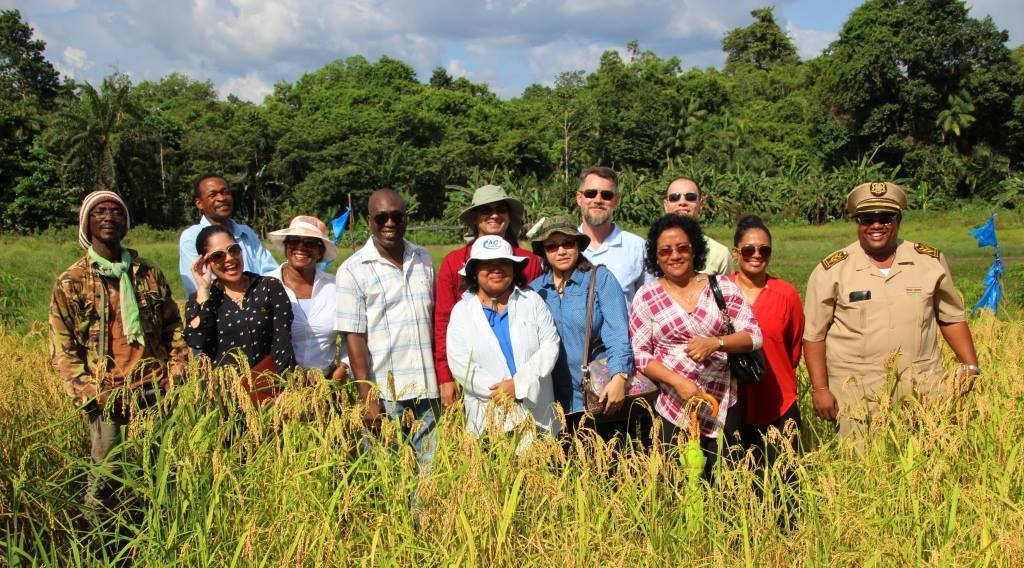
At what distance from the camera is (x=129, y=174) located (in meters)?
32.2

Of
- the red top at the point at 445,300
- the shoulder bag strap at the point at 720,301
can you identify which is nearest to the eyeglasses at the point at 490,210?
the red top at the point at 445,300

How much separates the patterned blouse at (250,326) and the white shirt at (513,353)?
736mm

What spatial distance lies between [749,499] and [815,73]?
3693cm

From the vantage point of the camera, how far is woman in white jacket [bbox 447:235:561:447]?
10.6 feet

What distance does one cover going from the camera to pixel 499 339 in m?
3.36

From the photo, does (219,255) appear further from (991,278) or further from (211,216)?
(991,278)

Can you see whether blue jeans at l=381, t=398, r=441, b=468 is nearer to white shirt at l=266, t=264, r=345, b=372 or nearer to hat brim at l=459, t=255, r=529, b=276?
white shirt at l=266, t=264, r=345, b=372

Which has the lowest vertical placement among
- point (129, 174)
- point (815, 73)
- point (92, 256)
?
point (92, 256)

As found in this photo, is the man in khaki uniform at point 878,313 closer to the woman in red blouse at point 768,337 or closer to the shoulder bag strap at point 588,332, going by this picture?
the woman in red blouse at point 768,337

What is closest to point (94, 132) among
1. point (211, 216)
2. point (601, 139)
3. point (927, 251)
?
point (601, 139)

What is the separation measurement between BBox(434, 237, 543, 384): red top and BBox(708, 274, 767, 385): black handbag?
2.82 feet

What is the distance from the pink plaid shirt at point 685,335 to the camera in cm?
322

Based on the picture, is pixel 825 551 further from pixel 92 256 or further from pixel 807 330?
pixel 92 256

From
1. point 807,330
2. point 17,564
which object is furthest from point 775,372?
point 17,564
